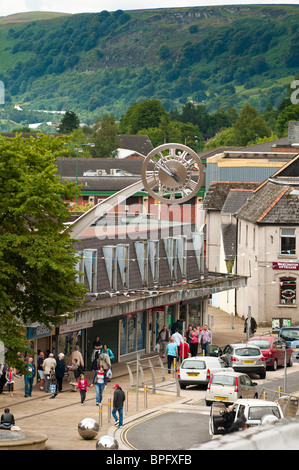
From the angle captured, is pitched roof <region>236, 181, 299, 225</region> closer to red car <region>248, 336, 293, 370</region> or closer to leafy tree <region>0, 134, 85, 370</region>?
red car <region>248, 336, 293, 370</region>

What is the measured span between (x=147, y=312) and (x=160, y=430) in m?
17.0

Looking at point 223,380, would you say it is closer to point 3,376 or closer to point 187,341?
point 3,376

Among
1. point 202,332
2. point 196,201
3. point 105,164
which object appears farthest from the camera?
point 105,164

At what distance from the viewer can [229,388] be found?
93.1 feet

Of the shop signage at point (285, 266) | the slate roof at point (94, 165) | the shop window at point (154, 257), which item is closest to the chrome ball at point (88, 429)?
the shop window at point (154, 257)

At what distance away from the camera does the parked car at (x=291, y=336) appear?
4403cm

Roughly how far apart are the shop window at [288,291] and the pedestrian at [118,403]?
29674mm

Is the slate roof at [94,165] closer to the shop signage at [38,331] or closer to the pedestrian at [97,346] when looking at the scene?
the pedestrian at [97,346]

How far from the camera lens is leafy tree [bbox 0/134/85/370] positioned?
28.6 metres

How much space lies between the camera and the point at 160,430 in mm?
25453

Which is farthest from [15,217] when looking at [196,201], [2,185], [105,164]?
[105,164]

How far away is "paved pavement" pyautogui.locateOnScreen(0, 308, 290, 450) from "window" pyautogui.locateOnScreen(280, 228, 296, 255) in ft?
66.9

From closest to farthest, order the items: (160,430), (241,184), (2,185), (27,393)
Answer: (160,430), (2,185), (27,393), (241,184)
